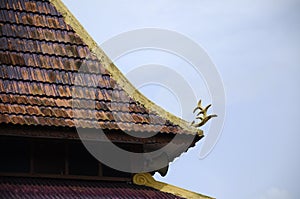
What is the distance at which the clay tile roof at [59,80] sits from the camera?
12.9 metres

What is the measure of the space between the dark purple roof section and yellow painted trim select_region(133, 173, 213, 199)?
0.43 ft

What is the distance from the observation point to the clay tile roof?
1289 cm

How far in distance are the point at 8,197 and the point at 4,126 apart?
1.16 m

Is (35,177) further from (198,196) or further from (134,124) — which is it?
(198,196)

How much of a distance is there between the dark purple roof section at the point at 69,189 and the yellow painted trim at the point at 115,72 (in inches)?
48.1

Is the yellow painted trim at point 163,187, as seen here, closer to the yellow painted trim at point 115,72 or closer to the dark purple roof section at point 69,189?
the dark purple roof section at point 69,189

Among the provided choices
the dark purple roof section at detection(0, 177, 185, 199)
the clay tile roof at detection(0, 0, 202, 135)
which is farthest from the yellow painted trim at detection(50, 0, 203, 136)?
the dark purple roof section at detection(0, 177, 185, 199)

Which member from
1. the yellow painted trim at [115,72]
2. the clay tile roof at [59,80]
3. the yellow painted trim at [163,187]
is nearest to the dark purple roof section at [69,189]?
the yellow painted trim at [163,187]

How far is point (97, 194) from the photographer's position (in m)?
12.7

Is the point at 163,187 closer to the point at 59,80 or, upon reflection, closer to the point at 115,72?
the point at 115,72

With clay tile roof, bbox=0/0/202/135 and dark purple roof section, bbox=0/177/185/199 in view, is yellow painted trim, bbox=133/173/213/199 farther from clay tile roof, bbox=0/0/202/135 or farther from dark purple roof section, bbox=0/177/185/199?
clay tile roof, bbox=0/0/202/135

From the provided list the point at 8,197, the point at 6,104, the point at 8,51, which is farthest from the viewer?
the point at 8,51

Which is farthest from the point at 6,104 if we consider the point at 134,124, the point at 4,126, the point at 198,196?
the point at 198,196

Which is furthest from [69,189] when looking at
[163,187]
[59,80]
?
[59,80]
